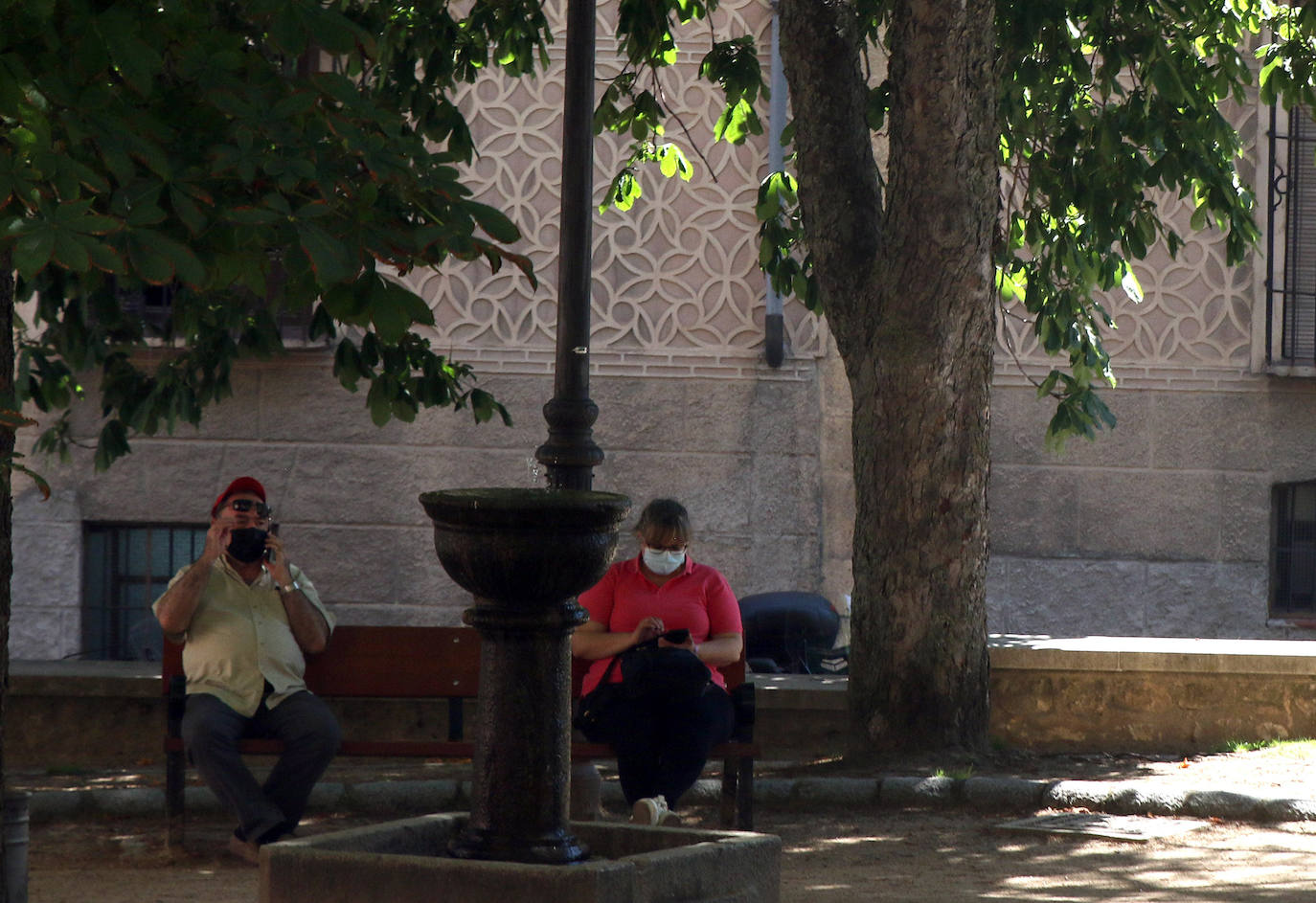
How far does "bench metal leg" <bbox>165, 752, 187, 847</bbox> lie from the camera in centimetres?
622

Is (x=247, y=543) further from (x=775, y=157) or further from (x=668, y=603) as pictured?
(x=775, y=157)

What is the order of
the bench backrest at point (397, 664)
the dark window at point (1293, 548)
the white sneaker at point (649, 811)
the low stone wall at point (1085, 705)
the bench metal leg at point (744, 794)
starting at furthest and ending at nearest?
the dark window at point (1293, 548)
the low stone wall at point (1085, 705)
the bench backrest at point (397, 664)
the bench metal leg at point (744, 794)
the white sneaker at point (649, 811)

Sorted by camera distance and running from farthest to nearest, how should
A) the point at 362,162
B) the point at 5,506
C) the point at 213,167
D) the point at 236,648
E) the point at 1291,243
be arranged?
the point at 1291,243, the point at 236,648, the point at 5,506, the point at 362,162, the point at 213,167

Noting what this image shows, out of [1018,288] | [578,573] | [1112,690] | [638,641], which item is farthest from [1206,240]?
[578,573]

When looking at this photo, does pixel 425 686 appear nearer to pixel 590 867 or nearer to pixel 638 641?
pixel 638 641

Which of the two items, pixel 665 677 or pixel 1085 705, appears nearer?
pixel 665 677

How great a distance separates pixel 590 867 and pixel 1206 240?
9.75 meters

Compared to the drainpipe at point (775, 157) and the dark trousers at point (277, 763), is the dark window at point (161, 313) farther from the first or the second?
the dark trousers at point (277, 763)

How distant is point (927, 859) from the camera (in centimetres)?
625

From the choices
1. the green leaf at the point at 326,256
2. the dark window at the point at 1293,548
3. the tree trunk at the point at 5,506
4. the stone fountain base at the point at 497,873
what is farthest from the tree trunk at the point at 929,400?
the dark window at the point at 1293,548

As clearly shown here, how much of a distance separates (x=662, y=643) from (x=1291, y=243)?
793 cm

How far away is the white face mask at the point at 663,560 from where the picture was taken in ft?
21.1

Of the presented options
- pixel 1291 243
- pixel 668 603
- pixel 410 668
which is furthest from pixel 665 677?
pixel 1291 243

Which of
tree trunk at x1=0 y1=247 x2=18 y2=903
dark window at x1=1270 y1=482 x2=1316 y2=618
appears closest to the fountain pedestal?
tree trunk at x1=0 y1=247 x2=18 y2=903
